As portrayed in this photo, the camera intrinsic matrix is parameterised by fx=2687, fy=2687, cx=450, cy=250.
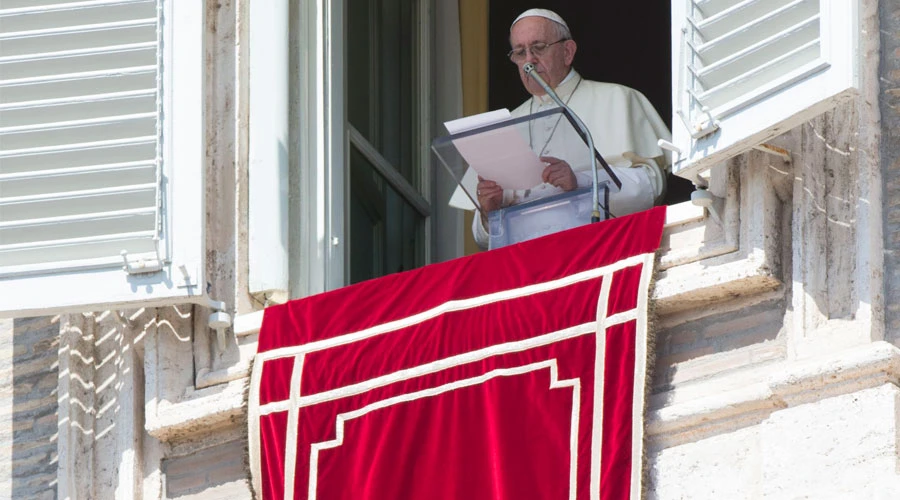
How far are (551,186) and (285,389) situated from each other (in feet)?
3.22

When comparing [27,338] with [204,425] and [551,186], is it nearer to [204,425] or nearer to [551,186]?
[204,425]

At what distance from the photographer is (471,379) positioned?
6.97 meters

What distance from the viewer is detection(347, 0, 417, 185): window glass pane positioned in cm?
833

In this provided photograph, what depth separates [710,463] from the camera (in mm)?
6648

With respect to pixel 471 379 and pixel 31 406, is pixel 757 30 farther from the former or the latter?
pixel 31 406

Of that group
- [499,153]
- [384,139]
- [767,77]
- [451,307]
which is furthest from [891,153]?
[384,139]

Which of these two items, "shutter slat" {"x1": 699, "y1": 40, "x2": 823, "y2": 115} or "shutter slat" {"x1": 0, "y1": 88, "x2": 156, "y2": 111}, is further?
"shutter slat" {"x1": 0, "y1": 88, "x2": 156, "y2": 111}

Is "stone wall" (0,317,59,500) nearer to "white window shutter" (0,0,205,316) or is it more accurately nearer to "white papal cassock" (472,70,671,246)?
"white window shutter" (0,0,205,316)

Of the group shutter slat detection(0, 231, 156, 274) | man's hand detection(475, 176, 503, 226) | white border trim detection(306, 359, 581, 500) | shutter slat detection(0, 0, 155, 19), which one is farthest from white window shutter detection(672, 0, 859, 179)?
shutter slat detection(0, 0, 155, 19)

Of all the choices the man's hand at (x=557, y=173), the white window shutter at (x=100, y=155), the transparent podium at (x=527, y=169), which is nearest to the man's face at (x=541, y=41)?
the transparent podium at (x=527, y=169)

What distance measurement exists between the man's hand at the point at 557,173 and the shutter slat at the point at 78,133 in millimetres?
1078

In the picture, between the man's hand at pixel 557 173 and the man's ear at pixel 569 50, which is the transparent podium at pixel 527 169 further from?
the man's ear at pixel 569 50

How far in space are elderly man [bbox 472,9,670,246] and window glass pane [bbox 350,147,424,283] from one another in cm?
41

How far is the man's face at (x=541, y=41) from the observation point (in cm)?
830
